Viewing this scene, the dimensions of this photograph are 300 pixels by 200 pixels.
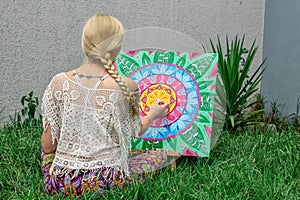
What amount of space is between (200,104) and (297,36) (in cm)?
176

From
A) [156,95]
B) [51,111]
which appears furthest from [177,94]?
[51,111]

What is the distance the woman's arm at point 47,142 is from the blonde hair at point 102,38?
1.47ft

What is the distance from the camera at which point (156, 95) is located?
2707 millimetres

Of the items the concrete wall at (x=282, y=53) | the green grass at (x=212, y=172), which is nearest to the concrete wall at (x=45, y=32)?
the green grass at (x=212, y=172)

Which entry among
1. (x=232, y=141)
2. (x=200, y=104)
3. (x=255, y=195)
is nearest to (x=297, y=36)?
(x=232, y=141)

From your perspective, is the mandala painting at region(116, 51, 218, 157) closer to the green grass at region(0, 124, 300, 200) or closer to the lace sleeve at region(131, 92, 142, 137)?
the green grass at region(0, 124, 300, 200)

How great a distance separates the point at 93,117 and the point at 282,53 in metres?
2.68

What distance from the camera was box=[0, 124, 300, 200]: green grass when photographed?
6.82 ft

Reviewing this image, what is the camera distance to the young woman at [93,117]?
1.97 meters

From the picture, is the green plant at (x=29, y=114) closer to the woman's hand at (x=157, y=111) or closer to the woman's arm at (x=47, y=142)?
the woman's arm at (x=47, y=142)

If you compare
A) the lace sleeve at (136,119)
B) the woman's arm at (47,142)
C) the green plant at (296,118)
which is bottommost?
the green plant at (296,118)

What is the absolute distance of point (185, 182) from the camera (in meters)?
2.28

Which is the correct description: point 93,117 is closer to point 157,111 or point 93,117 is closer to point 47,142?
point 47,142

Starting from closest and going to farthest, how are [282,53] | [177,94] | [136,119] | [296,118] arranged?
[136,119]
[177,94]
[296,118]
[282,53]
